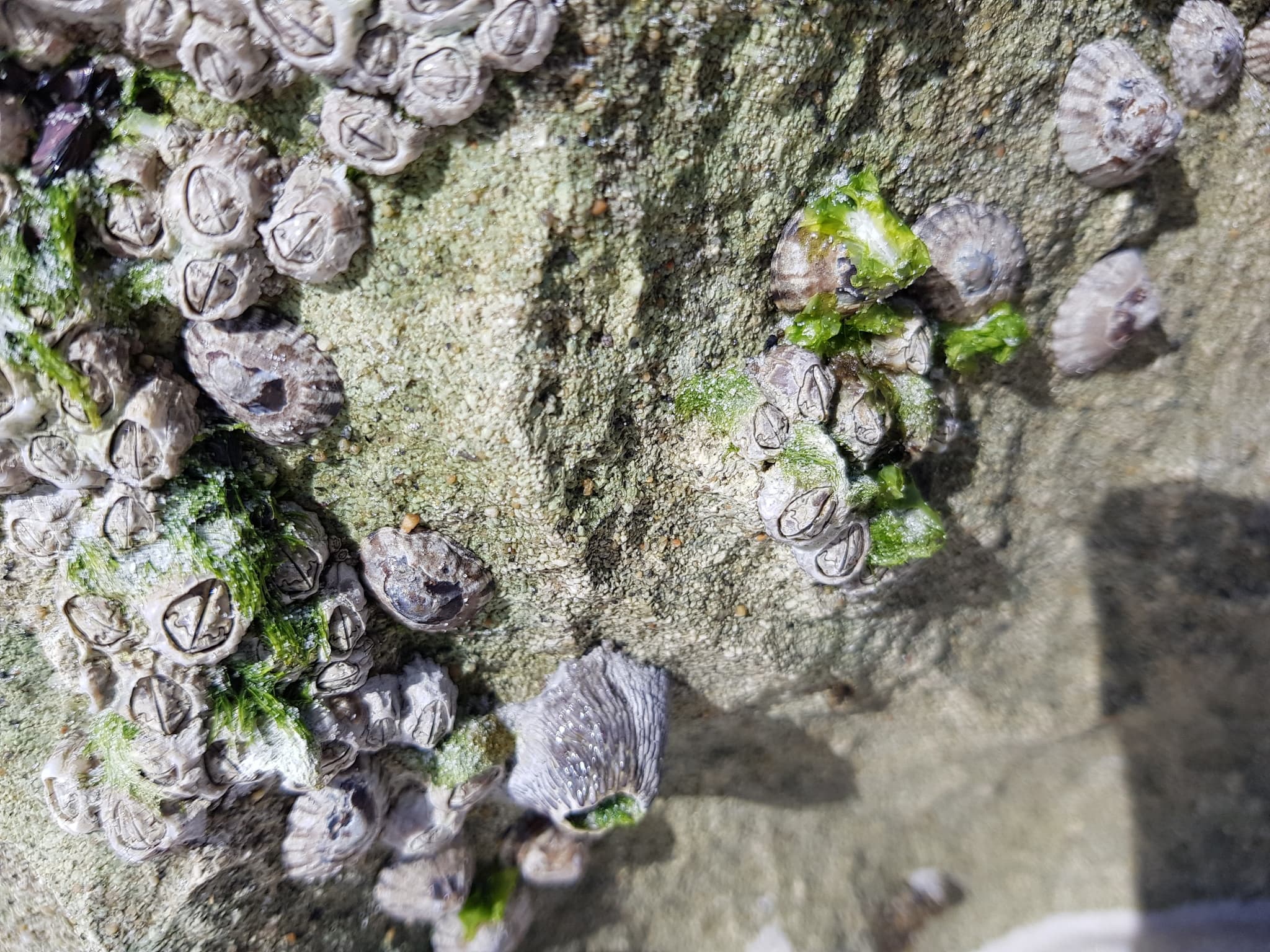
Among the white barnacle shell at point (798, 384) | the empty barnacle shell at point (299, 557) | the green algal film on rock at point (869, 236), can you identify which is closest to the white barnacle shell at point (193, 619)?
the empty barnacle shell at point (299, 557)

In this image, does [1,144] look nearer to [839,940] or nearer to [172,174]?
[172,174]

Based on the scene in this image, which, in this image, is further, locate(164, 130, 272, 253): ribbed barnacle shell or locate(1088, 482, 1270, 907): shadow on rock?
locate(1088, 482, 1270, 907): shadow on rock

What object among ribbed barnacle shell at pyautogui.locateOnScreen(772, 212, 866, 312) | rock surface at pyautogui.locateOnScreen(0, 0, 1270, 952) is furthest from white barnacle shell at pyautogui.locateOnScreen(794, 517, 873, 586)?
ribbed barnacle shell at pyautogui.locateOnScreen(772, 212, 866, 312)

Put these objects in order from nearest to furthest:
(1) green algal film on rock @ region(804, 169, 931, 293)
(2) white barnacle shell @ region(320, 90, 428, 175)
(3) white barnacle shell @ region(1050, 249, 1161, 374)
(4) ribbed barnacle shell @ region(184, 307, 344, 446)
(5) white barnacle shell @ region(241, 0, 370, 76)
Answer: (5) white barnacle shell @ region(241, 0, 370, 76) < (2) white barnacle shell @ region(320, 90, 428, 175) < (4) ribbed barnacle shell @ region(184, 307, 344, 446) < (1) green algal film on rock @ region(804, 169, 931, 293) < (3) white barnacle shell @ region(1050, 249, 1161, 374)

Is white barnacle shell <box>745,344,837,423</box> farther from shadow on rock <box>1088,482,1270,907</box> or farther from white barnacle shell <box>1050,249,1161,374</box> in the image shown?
shadow on rock <box>1088,482,1270,907</box>

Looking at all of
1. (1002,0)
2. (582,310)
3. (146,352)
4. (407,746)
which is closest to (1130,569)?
(1002,0)
